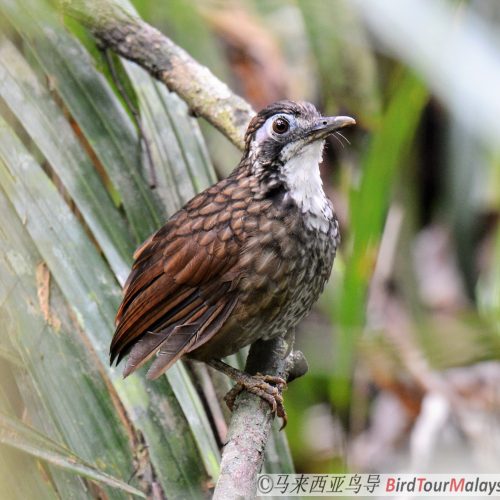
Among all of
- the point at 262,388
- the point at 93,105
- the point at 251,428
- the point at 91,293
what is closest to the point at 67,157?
the point at 93,105

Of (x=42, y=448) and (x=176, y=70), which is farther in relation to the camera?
(x=176, y=70)

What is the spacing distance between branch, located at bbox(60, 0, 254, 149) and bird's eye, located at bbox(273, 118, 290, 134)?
0.58ft

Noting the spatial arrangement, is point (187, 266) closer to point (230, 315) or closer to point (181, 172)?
point (230, 315)

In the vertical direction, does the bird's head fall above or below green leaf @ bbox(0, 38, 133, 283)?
above

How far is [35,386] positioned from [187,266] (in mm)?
658

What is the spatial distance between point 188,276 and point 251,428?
61 centimetres

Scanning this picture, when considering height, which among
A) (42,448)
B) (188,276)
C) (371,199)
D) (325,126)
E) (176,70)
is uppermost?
(176,70)

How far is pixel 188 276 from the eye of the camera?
108 inches

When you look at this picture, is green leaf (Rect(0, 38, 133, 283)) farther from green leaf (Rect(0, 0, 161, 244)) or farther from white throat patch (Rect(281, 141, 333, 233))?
white throat patch (Rect(281, 141, 333, 233))

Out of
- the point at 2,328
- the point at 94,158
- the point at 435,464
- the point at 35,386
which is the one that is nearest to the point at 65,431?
the point at 35,386

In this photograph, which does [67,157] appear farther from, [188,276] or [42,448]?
[42,448]

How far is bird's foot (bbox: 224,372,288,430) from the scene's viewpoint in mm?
2568

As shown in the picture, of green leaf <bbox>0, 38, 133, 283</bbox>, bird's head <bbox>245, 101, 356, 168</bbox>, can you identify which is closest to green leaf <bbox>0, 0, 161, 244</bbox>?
green leaf <bbox>0, 38, 133, 283</bbox>

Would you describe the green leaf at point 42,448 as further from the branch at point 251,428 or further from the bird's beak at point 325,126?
the bird's beak at point 325,126
